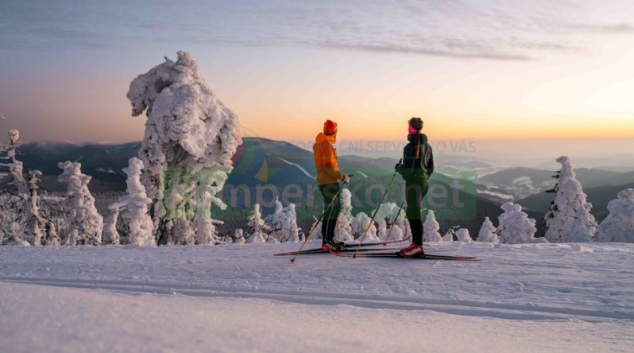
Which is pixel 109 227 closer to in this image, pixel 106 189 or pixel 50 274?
pixel 50 274

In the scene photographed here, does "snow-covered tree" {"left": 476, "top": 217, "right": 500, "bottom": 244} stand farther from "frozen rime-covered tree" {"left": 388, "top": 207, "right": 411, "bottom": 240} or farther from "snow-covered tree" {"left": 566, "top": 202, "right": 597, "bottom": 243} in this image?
"snow-covered tree" {"left": 566, "top": 202, "right": 597, "bottom": 243}

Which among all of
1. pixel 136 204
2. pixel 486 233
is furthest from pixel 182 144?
pixel 486 233

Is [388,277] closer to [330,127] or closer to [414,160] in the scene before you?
[414,160]

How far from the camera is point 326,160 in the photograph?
30.6ft

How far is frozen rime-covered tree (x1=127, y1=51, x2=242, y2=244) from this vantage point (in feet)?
70.7

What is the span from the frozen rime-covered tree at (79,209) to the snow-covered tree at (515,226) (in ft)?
89.2

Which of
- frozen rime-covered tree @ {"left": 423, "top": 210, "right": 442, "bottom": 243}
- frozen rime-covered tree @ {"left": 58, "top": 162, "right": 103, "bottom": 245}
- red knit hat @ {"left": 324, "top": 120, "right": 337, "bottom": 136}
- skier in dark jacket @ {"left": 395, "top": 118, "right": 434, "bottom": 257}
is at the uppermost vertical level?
red knit hat @ {"left": 324, "top": 120, "right": 337, "bottom": 136}

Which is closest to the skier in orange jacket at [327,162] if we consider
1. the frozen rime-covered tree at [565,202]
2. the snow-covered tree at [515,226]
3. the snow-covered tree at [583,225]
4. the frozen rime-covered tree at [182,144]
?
the frozen rime-covered tree at [182,144]

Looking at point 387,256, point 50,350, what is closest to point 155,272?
point 387,256

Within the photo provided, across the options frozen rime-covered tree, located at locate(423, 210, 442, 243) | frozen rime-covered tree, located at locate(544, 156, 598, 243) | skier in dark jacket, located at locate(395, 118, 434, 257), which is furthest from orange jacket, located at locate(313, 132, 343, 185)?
frozen rime-covered tree, located at locate(423, 210, 442, 243)

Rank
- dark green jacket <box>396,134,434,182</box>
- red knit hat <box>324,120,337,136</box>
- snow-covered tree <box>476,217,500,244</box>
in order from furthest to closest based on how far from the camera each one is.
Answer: snow-covered tree <box>476,217,500,244</box>, red knit hat <box>324,120,337,136</box>, dark green jacket <box>396,134,434,182</box>

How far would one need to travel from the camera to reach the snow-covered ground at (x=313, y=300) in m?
2.88

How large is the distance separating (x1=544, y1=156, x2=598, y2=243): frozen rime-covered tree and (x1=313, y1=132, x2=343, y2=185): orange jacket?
27079mm

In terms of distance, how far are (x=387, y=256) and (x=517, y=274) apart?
2.66 meters
